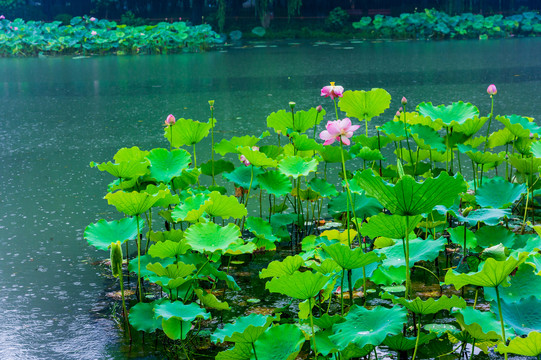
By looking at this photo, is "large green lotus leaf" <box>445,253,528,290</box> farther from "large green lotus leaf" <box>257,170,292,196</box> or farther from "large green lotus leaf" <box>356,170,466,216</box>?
"large green lotus leaf" <box>257,170,292,196</box>

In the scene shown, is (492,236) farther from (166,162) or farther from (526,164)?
(166,162)

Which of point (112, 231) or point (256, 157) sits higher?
point (256, 157)

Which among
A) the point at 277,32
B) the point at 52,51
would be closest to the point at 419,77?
the point at 52,51

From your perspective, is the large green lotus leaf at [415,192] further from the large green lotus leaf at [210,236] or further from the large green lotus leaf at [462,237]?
the large green lotus leaf at [462,237]

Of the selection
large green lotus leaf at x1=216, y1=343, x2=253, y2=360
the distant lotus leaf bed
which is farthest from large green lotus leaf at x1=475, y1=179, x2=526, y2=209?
large green lotus leaf at x1=216, y1=343, x2=253, y2=360

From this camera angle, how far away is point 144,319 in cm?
167

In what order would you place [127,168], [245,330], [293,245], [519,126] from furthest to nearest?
1. [293,245]
2. [519,126]
3. [127,168]
4. [245,330]

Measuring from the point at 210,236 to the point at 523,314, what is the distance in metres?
0.77

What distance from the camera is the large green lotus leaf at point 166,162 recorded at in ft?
6.95

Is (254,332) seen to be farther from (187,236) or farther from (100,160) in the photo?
(100,160)

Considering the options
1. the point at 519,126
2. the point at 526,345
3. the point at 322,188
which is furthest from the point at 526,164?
the point at 526,345

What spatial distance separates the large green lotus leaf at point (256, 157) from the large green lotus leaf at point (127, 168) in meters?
0.31

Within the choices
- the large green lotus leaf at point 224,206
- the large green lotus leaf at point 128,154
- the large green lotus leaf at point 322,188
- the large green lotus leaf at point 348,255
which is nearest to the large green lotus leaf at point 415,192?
the large green lotus leaf at point 348,255

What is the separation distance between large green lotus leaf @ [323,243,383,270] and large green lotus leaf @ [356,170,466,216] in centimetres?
11
